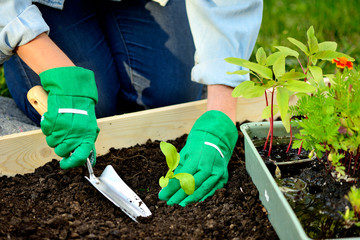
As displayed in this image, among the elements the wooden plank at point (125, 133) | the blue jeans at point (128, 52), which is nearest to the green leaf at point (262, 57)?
the wooden plank at point (125, 133)

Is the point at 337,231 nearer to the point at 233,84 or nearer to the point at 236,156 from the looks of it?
the point at 236,156

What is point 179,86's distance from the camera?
235cm

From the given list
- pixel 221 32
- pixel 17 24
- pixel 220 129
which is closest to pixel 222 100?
pixel 220 129

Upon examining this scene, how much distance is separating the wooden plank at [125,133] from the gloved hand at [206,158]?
10.9 inches

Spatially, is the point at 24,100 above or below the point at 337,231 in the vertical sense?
below

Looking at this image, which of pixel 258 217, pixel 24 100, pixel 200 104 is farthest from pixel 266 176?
pixel 24 100

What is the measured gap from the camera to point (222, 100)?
1.75 meters

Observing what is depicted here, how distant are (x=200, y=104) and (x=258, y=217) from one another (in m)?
0.73

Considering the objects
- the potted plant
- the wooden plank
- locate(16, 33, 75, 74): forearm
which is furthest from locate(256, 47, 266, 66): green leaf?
locate(16, 33, 75, 74): forearm

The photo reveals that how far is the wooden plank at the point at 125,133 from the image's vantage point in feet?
5.41

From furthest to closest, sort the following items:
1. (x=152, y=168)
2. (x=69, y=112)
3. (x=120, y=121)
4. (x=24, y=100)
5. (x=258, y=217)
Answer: (x=24, y=100) < (x=120, y=121) < (x=152, y=168) < (x=69, y=112) < (x=258, y=217)

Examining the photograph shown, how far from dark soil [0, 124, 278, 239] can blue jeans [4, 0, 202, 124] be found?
63 centimetres

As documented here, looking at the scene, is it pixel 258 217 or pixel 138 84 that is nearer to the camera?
pixel 258 217

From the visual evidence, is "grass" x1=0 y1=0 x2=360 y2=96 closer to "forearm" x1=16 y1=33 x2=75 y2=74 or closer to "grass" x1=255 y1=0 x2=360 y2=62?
"grass" x1=255 y1=0 x2=360 y2=62
